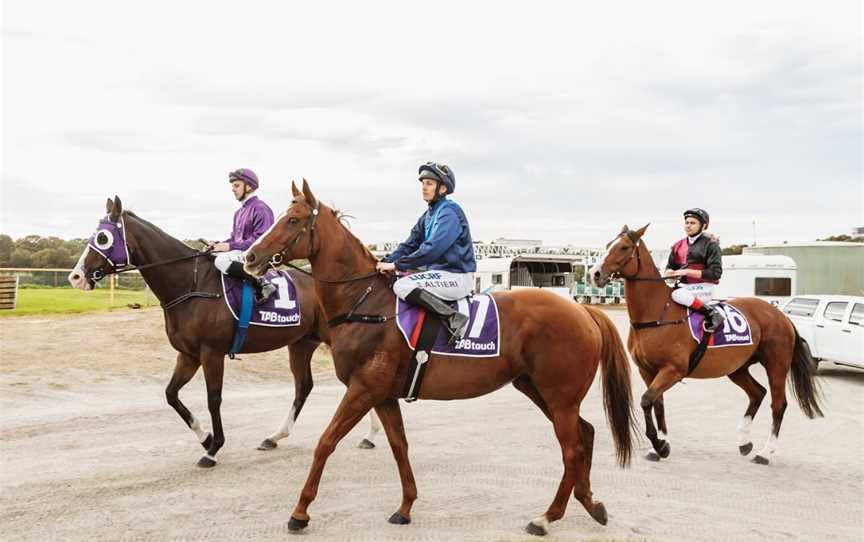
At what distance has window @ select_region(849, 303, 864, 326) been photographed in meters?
Answer: 14.0

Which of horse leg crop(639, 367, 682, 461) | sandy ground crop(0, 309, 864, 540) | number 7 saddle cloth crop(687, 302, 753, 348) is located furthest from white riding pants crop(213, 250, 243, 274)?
number 7 saddle cloth crop(687, 302, 753, 348)

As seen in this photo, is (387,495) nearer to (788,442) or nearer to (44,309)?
(788,442)

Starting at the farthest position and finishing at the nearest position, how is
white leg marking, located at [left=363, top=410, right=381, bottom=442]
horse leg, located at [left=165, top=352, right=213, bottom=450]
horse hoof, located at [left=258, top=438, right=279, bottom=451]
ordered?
white leg marking, located at [left=363, top=410, right=381, bottom=442] → horse hoof, located at [left=258, top=438, right=279, bottom=451] → horse leg, located at [left=165, top=352, right=213, bottom=450]

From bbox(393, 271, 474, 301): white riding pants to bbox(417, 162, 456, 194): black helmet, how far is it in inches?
27.1

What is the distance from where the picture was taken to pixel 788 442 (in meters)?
8.20

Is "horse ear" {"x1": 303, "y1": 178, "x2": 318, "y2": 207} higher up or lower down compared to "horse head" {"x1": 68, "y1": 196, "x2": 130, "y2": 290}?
higher up

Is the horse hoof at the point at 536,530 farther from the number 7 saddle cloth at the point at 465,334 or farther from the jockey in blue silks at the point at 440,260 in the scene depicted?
the jockey in blue silks at the point at 440,260

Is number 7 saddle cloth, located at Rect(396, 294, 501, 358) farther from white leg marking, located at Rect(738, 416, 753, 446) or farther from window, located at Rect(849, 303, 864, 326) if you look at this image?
window, located at Rect(849, 303, 864, 326)

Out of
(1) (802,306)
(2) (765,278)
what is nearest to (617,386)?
(1) (802,306)

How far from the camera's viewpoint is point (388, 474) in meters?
6.27

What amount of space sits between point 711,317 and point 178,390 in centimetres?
577

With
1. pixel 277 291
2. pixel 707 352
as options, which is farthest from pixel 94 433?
pixel 707 352

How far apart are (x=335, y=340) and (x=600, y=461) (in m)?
3.33

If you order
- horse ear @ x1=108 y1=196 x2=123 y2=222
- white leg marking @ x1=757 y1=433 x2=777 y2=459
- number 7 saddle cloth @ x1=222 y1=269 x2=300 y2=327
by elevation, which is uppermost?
horse ear @ x1=108 y1=196 x2=123 y2=222
